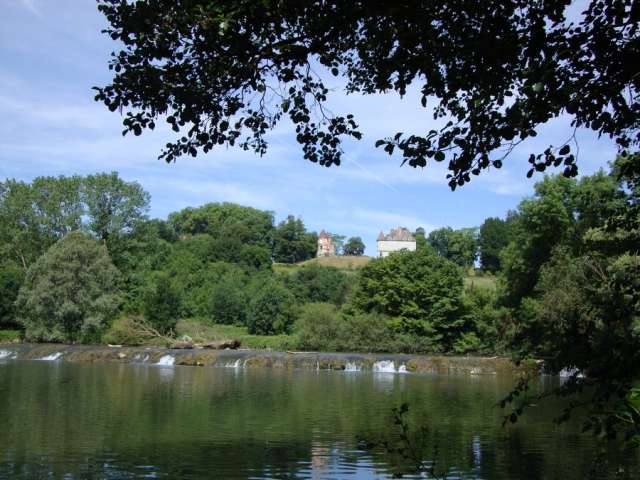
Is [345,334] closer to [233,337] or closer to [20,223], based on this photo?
[233,337]

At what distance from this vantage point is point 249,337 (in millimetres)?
48688

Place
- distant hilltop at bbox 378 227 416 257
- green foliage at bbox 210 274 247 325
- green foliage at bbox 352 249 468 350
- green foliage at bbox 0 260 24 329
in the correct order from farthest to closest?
distant hilltop at bbox 378 227 416 257, green foliage at bbox 210 274 247 325, green foliage at bbox 0 260 24 329, green foliage at bbox 352 249 468 350

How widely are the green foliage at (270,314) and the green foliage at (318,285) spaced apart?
8.94 metres

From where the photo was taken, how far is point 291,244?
393 feet

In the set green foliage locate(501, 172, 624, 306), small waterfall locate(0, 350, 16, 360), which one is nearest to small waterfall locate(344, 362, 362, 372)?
green foliage locate(501, 172, 624, 306)

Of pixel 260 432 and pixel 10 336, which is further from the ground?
pixel 10 336

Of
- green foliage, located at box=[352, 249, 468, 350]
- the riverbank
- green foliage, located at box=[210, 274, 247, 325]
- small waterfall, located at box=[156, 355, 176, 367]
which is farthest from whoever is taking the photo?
green foliage, located at box=[210, 274, 247, 325]

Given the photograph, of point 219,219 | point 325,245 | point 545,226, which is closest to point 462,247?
point 219,219

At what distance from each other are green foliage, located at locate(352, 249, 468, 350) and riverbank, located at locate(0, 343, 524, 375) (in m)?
8.33

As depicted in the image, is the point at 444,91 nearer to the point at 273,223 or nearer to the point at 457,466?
the point at 457,466

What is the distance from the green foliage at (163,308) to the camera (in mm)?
48406

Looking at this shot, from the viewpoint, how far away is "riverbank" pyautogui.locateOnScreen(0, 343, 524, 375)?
121ft

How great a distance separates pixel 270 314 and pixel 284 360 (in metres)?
15.4

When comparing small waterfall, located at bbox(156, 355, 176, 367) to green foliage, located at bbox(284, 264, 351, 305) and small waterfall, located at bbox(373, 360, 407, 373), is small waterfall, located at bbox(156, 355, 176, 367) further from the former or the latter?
green foliage, located at bbox(284, 264, 351, 305)
